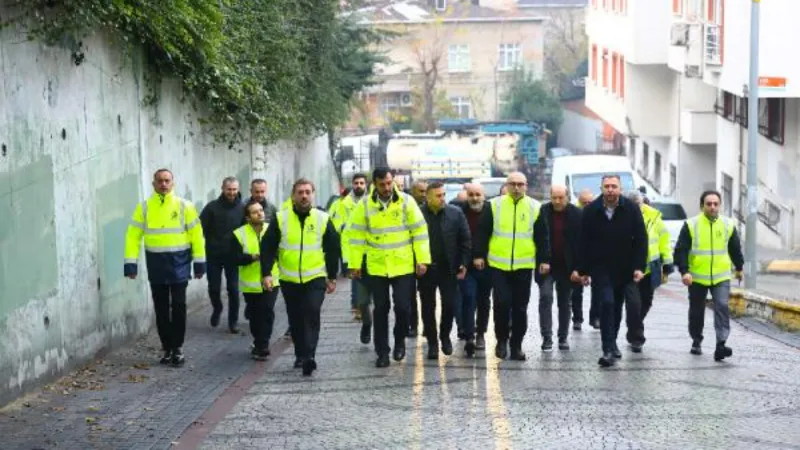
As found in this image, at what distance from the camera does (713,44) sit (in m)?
35.7

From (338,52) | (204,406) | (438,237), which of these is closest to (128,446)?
(204,406)

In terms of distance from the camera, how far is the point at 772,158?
3397 centimetres

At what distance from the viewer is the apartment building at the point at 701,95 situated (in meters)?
31.5

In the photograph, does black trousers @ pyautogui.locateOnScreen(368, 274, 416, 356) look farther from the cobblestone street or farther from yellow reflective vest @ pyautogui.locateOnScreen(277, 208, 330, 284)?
yellow reflective vest @ pyautogui.locateOnScreen(277, 208, 330, 284)

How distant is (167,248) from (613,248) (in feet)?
14.1

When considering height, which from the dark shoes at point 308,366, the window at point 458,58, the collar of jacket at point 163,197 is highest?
the window at point 458,58

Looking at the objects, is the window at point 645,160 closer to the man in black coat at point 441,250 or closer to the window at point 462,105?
the window at point 462,105

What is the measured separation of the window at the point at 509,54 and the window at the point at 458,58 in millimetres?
1886

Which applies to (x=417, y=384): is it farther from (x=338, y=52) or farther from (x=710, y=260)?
(x=338, y=52)

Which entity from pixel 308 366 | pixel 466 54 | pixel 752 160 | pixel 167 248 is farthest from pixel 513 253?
pixel 466 54

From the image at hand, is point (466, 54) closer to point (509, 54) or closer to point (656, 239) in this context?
point (509, 54)

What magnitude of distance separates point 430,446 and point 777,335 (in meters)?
8.91

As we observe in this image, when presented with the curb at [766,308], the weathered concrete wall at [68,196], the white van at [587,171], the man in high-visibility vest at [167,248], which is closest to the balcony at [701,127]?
the white van at [587,171]

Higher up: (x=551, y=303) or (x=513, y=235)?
(x=513, y=235)
